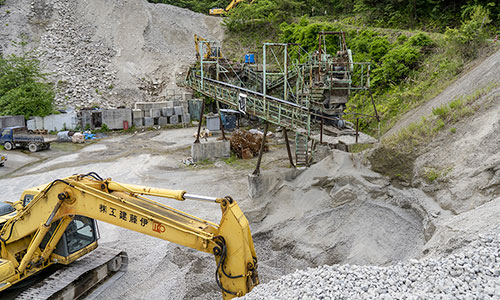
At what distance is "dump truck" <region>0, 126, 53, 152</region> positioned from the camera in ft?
74.7

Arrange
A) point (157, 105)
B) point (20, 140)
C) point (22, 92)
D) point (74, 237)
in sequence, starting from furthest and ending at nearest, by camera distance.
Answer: point (157, 105) → point (22, 92) → point (20, 140) → point (74, 237)

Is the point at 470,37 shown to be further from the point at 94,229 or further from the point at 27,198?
the point at 27,198

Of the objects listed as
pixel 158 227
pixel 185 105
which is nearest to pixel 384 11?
pixel 185 105

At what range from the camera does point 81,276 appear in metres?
8.68

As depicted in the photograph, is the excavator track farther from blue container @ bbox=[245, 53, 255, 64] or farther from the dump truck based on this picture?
blue container @ bbox=[245, 53, 255, 64]

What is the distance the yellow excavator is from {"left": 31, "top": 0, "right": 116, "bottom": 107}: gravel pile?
2533 cm

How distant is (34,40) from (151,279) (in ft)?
117

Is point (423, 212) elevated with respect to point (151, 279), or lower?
elevated

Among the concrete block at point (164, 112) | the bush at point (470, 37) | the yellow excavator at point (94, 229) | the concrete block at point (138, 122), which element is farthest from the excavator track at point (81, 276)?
the concrete block at point (164, 112)

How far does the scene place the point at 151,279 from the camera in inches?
360

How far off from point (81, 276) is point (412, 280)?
23.7 feet

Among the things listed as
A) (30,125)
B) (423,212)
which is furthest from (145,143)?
(423,212)

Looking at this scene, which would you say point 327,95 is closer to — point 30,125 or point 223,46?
point 30,125

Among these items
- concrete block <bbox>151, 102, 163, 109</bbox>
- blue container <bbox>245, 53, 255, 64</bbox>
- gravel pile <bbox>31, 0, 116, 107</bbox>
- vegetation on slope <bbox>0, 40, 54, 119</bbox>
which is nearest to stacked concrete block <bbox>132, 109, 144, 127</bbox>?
concrete block <bbox>151, 102, 163, 109</bbox>
